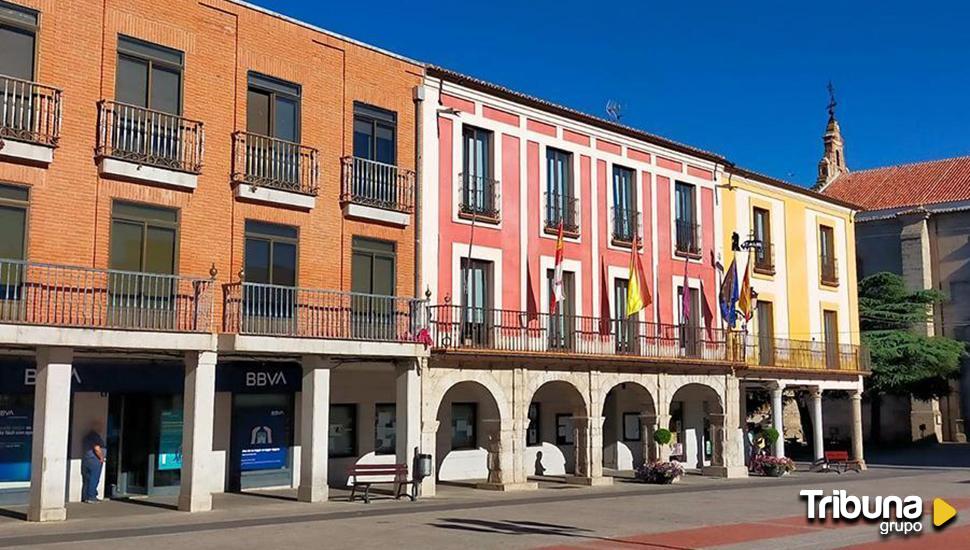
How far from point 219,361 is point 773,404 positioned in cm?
1917

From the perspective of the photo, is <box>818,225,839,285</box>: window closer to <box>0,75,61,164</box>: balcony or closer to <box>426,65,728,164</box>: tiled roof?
<box>426,65,728,164</box>: tiled roof

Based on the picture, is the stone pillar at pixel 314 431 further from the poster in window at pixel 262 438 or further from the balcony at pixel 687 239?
the balcony at pixel 687 239

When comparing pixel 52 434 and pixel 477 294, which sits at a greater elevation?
pixel 477 294

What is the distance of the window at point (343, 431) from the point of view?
82.1 feet

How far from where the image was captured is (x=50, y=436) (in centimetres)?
1716

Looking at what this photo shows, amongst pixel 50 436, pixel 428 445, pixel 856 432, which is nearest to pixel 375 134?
pixel 428 445

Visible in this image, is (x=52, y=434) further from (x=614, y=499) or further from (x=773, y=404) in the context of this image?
(x=773, y=404)

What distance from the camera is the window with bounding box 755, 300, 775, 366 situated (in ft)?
112

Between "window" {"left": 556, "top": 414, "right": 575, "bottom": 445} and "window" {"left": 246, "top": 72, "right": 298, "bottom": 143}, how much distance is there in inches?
496

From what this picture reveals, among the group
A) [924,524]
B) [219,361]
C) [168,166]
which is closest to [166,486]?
[219,361]

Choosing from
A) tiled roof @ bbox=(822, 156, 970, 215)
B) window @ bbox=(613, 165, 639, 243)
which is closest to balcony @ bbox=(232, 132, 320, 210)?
window @ bbox=(613, 165, 639, 243)

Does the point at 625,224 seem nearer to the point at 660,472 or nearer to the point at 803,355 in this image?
the point at 660,472

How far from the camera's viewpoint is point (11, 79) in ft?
58.2

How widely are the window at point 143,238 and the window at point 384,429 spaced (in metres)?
7.70
